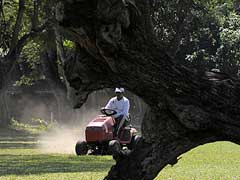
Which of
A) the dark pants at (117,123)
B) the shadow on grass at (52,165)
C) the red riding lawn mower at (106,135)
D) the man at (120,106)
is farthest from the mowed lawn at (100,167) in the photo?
the man at (120,106)

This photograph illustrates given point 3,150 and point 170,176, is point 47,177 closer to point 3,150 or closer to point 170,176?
point 170,176

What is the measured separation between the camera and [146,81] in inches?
358

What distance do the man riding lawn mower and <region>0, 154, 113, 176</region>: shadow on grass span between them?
0.78 m

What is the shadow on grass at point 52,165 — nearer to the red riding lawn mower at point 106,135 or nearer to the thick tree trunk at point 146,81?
the red riding lawn mower at point 106,135

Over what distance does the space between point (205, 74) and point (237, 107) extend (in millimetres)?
562

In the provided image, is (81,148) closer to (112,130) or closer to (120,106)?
(112,130)

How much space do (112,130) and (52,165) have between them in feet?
13.9

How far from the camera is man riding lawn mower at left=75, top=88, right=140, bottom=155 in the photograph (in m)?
22.6

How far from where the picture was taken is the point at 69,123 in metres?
49.2

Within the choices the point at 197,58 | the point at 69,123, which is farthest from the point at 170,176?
the point at 197,58

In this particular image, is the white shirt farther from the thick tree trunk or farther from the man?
the thick tree trunk

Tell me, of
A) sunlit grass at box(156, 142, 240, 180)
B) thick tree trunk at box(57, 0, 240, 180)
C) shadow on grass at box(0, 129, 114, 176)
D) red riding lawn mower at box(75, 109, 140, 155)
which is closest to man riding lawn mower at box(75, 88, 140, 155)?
red riding lawn mower at box(75, 109, 140, 155)

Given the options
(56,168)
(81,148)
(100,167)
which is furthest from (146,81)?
(81,148)

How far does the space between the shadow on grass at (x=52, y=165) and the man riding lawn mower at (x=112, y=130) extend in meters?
0.78
